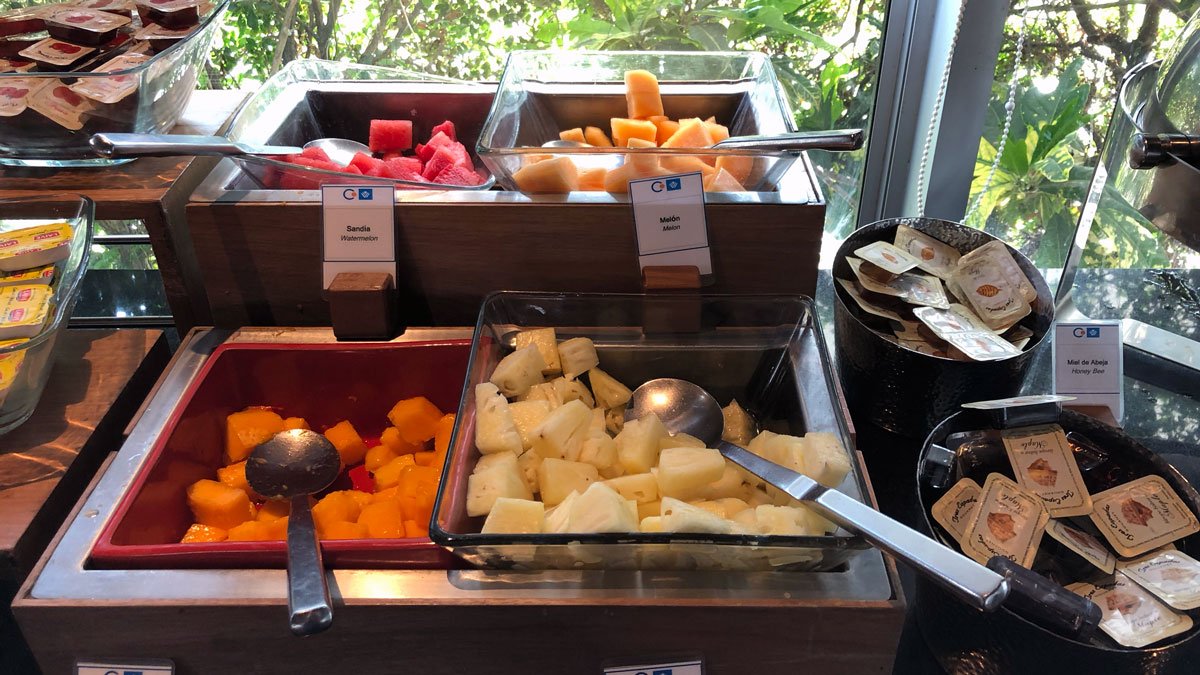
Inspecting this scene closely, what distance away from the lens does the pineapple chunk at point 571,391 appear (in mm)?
970

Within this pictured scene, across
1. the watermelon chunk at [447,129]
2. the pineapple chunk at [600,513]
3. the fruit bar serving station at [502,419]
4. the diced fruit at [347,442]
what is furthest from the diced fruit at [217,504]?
the watermelon chunk at [447,129]

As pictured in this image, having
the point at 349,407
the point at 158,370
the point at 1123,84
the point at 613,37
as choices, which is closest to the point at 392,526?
the point at 349,407

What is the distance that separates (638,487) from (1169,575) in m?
0.57

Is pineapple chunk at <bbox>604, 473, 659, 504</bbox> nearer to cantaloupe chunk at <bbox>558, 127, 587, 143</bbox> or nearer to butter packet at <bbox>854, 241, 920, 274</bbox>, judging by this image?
butter packet at <bbox>854, 241, 920, 274</bbox>

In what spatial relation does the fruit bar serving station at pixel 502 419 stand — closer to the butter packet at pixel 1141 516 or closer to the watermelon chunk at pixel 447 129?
the watermelon chunk at pixel 447 129

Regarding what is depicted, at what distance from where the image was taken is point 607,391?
3.33 feet

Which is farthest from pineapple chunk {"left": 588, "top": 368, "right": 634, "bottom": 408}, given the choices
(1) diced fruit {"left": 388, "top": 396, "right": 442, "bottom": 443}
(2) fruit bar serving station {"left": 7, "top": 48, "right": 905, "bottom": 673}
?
(1) diced fruit {"left": 388, "top": 396, "right": 442, "bottom": 443}

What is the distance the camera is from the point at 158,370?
1174 mm

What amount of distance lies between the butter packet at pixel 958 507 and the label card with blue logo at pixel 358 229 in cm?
73

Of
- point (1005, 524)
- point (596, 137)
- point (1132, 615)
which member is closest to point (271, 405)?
point (596, 137)

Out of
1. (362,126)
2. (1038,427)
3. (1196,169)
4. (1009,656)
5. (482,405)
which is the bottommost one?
(1009,656)

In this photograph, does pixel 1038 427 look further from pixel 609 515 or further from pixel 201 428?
pixel 201 428

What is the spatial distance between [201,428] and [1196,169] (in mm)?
1156

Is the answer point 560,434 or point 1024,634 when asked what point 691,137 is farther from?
point 1024,634
